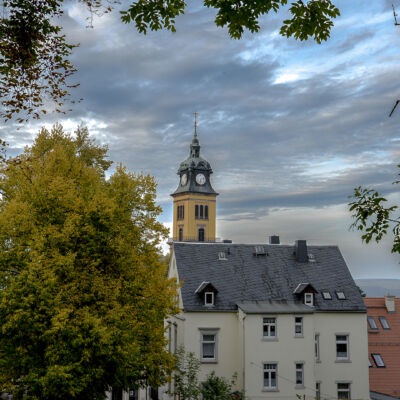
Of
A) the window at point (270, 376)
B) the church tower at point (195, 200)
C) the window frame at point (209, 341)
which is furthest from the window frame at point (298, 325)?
the church tower at point (195, 200)

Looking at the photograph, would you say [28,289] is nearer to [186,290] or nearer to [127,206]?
[127,206]

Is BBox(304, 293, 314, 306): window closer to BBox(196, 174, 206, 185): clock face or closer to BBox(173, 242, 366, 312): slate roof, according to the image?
BBox(173, 242, 366, 312): slate roof

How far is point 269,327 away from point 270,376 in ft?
9.77

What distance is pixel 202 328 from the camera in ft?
102

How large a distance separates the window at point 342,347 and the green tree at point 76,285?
48.1 ft

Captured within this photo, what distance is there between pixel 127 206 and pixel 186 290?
425 inches

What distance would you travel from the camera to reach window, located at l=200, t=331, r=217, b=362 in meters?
31.1

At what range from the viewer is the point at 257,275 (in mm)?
34531

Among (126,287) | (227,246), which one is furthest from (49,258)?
(227,246)

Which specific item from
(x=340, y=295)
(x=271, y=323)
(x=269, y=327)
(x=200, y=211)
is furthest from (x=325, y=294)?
(x=200, y=211)

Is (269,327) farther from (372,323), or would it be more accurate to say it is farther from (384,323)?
(384,323)

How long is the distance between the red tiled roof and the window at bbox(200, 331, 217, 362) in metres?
12.5

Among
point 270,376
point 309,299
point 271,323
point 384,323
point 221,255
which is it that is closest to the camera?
point 270,376

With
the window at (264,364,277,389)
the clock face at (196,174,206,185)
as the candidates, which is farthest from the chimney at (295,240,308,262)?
the clock face at (196,174,206,185)
